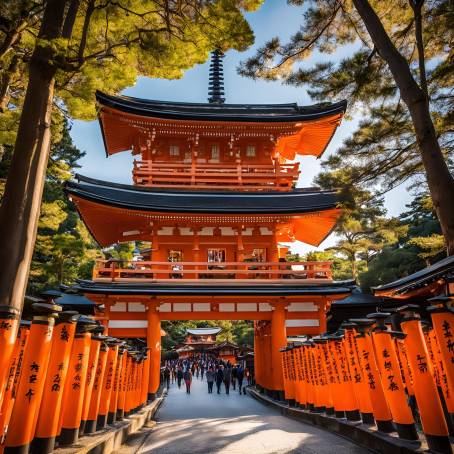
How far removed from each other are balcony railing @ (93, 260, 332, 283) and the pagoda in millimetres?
50

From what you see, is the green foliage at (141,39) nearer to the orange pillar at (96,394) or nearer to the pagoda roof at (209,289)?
the orange pillar at (96,394)

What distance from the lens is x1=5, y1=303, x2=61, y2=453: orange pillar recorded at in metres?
3.97

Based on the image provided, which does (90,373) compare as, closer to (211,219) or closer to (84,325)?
(84,325)

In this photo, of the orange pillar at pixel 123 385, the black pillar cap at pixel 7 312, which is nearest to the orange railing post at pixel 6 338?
the black pillar cap at pixel 7 312

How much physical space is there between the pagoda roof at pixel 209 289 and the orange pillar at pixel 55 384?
29.3ft

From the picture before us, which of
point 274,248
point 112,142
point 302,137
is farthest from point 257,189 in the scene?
point 112,142

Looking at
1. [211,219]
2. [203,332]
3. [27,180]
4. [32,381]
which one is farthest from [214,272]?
[203,332]

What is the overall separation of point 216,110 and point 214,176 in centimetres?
388

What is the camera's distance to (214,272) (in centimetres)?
1467

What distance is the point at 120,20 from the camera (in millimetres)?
8328

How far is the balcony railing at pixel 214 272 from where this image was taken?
1464cm

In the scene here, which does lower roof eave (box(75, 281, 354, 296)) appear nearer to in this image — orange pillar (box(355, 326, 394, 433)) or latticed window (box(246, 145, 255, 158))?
latticed window (box(246, 145, 255, 158))

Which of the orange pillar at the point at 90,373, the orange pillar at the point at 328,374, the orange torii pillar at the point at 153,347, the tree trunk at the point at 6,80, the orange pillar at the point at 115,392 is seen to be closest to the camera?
the orange pillar at the point at 90,373

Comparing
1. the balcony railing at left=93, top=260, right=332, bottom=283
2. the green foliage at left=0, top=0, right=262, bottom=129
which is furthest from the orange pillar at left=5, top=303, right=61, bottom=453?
the balcony railing at left=93, top=260, right=332, bottom=283
